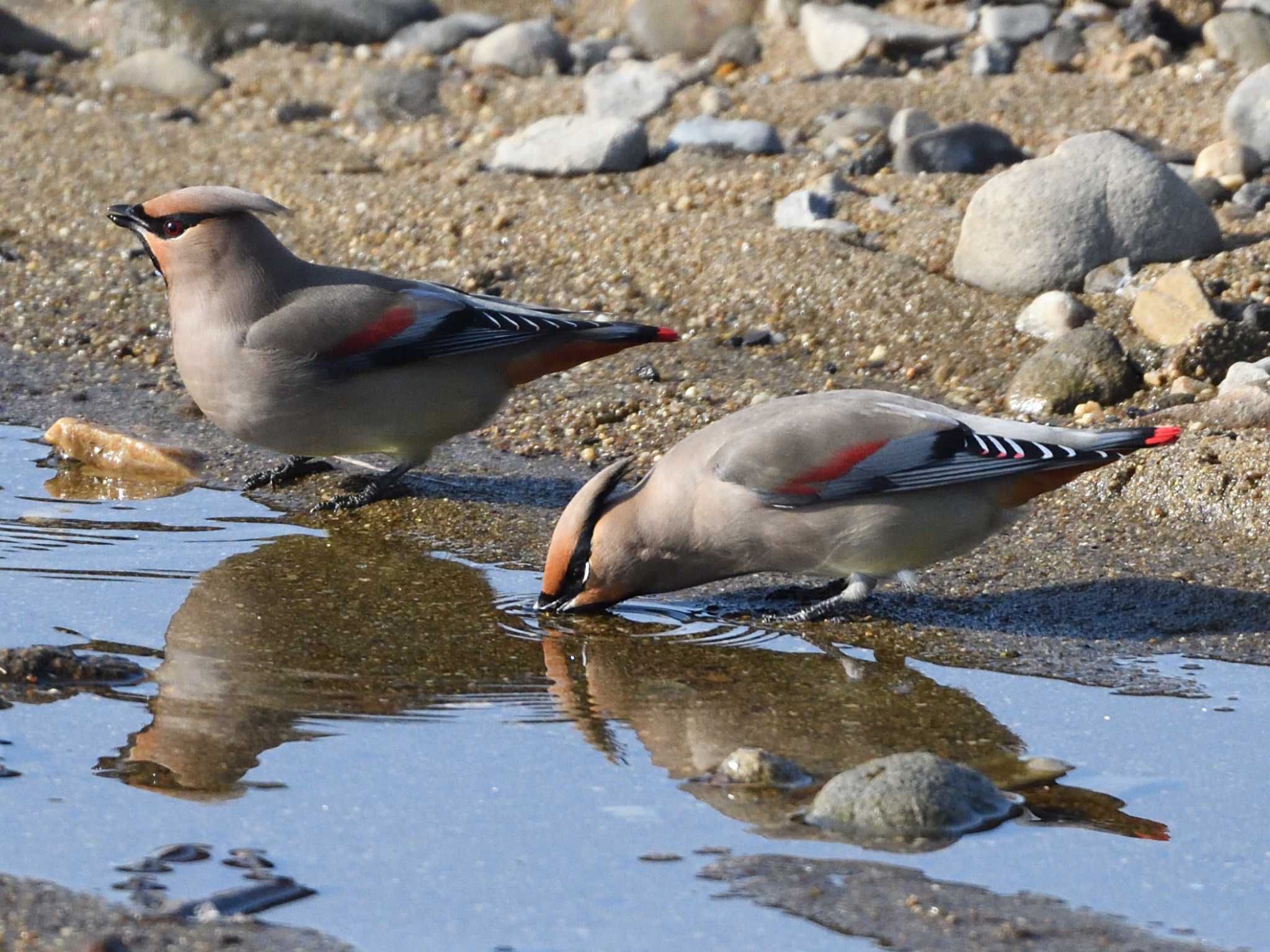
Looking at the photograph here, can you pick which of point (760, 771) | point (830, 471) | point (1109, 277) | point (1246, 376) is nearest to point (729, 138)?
point (1109, 277)

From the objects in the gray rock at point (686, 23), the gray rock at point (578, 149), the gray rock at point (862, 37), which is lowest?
the gray rock at point (578, 149)

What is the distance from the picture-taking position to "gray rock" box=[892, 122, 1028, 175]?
811 centimetres

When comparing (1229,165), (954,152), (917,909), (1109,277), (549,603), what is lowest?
(917,909)

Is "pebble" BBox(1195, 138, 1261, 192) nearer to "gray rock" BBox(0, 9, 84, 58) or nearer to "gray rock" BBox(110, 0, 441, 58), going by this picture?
"gray rock" BBox(110, 0, 441, 58)

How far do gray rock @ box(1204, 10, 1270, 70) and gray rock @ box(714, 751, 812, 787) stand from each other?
6.22 meters

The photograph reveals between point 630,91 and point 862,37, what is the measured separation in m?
1.24

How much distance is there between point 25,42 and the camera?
1077 centimetres

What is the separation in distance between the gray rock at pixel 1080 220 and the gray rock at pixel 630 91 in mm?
2579

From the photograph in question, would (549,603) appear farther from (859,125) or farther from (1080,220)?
(859,125)

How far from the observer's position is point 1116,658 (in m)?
4.61

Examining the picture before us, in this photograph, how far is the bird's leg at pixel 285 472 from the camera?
604cm

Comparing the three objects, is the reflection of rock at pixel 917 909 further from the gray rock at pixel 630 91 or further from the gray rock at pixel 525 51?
the gray rock at pixel 525 51

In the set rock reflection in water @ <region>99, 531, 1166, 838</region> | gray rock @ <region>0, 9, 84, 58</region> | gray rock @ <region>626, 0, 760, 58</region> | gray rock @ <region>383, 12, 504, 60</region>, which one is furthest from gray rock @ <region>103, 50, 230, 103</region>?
rock reflection in water @ <region>99, 531, 1166, 838</region>

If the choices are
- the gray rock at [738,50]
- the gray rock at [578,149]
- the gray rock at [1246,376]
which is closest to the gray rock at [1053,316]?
the gray rock at [1246,376]
